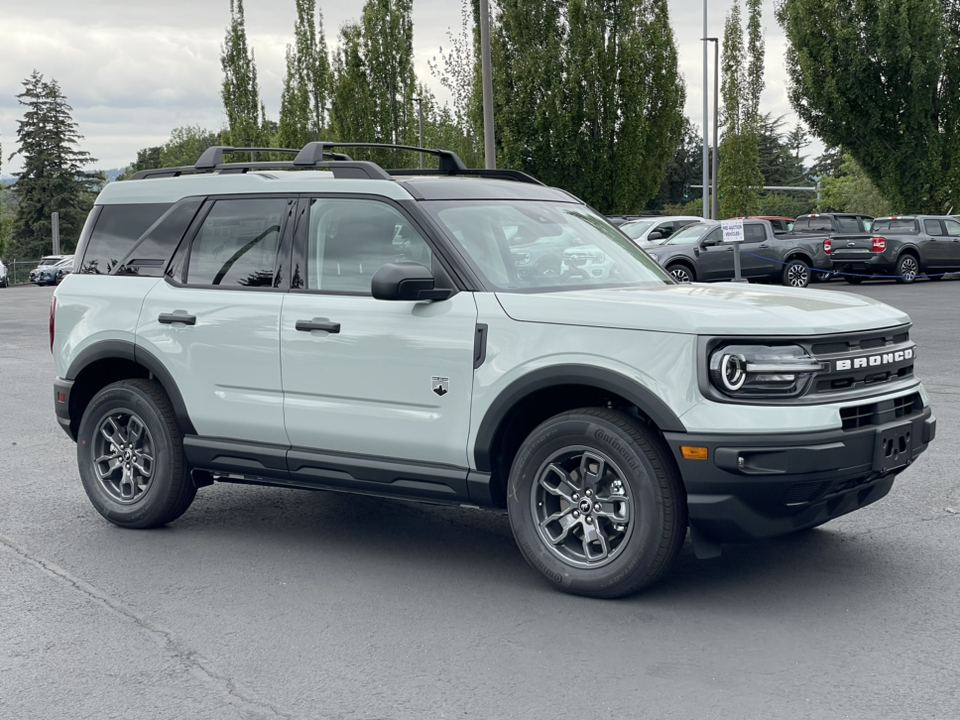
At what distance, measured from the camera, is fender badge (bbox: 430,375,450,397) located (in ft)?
17.6

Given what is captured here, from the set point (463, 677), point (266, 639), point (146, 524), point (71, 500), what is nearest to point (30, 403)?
point (71, 500)

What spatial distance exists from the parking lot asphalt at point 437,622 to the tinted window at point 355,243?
135 centimetres

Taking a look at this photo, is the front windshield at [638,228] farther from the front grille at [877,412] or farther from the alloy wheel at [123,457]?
the front grille at [877,412]

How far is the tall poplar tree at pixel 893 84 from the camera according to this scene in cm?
3697

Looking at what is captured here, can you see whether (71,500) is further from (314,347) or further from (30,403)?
(30,403)

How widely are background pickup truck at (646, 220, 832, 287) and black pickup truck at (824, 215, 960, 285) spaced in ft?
2.06

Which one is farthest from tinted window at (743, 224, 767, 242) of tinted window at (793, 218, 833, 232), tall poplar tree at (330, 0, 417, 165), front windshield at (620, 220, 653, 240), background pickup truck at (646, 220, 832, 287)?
tall poplar tree at (330, 0, 417, 165)

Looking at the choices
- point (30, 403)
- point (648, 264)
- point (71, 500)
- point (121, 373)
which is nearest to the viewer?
point (648, 264)

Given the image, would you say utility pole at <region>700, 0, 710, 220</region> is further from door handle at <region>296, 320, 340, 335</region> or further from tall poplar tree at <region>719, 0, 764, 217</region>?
door handle at <region>296, 320, 340, 335</region>

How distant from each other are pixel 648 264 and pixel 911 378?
1.51 m

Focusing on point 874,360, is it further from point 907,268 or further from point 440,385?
point 907,268

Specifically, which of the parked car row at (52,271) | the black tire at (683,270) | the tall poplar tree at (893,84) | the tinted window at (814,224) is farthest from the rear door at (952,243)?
the parked car row at (52,271)

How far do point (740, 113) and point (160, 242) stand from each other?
47318mm

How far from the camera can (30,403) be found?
38.6ft
